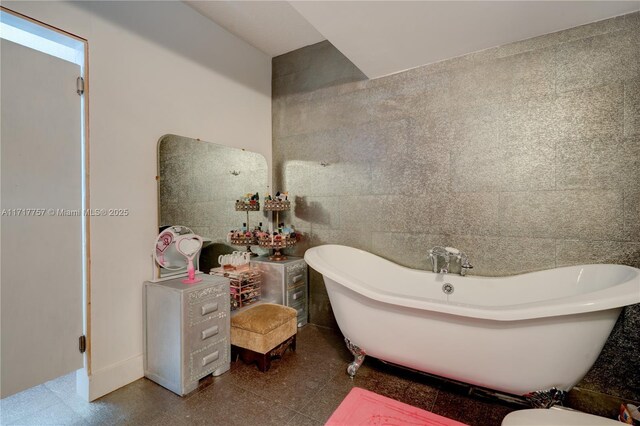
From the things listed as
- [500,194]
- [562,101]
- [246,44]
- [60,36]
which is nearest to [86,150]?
[60,36]

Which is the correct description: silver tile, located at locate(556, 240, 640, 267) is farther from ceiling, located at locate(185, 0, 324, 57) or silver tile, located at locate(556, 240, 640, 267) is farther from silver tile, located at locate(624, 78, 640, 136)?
ceiling, located at locate(185, 0, 324, 57)

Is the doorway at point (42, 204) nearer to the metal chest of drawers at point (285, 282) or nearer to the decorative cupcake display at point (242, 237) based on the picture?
the decorative cupcake display at point (242, 237)

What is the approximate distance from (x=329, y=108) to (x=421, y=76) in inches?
34.4

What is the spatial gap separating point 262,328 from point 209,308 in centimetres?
38

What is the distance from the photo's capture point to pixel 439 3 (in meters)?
1.58

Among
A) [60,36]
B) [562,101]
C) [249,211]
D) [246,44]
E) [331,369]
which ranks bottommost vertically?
[331,369]

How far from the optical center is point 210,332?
1.86m

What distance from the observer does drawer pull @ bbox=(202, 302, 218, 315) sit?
6.02 feet

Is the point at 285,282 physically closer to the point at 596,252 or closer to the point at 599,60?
the point at 596,252

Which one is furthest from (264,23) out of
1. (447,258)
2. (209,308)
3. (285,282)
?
(447,258)

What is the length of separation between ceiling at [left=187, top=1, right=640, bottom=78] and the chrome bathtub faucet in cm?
148

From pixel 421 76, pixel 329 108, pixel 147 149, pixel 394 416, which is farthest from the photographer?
pixel 329 108

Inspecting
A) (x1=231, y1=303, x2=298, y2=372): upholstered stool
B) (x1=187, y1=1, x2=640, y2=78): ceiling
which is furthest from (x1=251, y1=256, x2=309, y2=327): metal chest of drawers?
(x1=187, y1=1, x2=640, y2=78): ceiling

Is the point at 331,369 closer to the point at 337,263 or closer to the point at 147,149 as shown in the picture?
the point at 337,263
